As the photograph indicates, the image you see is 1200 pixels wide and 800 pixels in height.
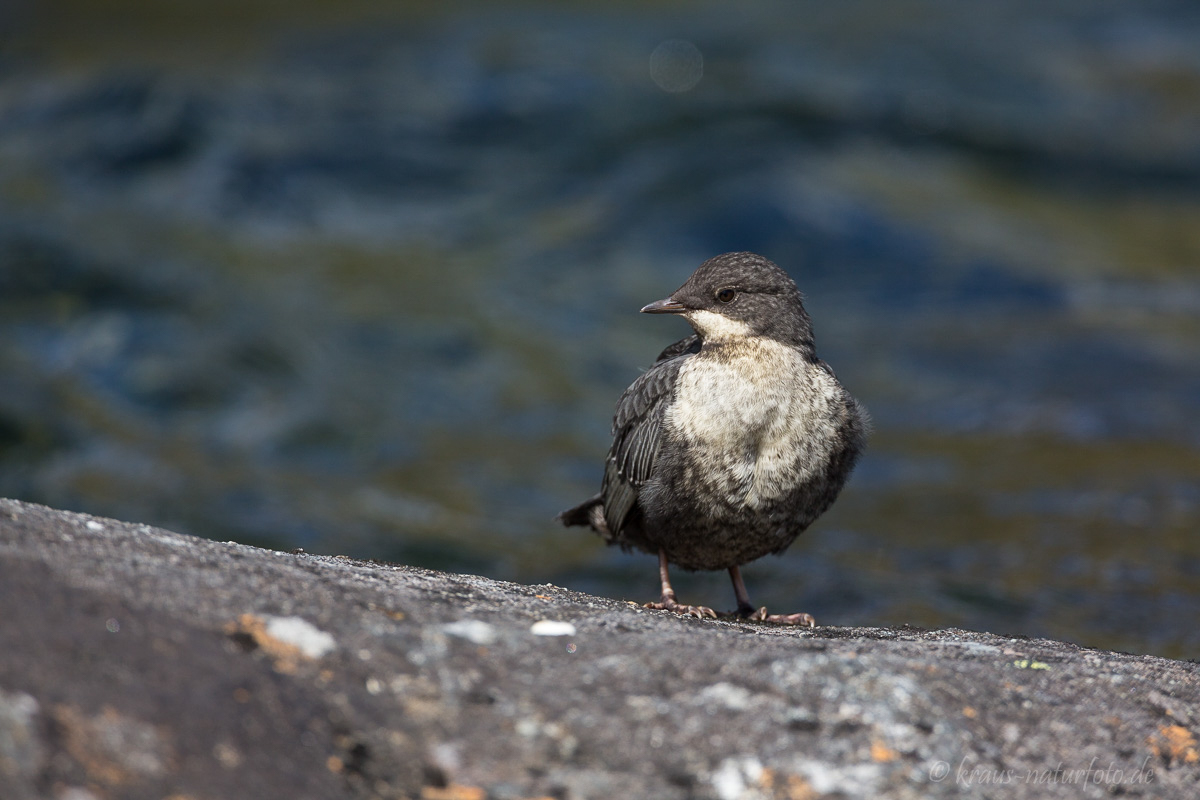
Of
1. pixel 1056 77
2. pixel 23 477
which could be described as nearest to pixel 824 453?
→ pixel 23 477

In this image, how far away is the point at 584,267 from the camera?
1386 cm

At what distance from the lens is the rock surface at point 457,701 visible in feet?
8.29

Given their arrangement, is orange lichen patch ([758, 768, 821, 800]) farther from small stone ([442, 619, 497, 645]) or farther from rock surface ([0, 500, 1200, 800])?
small stone ([442, 619, 497, 645])

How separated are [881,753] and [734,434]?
6.31 feet

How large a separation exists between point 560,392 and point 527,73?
6.41 metres

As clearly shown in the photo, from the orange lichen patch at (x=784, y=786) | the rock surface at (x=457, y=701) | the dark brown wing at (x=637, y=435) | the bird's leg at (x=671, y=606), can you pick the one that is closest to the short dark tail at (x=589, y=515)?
the dark brown wing at (x=637, y=435)

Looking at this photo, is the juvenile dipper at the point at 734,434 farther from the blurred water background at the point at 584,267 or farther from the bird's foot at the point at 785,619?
the blurred water background at the point at 584,267

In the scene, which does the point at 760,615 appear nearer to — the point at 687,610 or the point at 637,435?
the point at 687,610

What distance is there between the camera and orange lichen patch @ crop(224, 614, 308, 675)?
111 inches

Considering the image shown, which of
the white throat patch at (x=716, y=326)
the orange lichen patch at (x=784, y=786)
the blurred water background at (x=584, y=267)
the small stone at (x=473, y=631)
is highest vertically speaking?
the blurred water background at (x=584, y=267)

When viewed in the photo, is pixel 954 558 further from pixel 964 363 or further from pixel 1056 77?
pixel 1056 77

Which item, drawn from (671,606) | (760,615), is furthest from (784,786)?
(760,615)

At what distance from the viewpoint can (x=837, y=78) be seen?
16609 mm

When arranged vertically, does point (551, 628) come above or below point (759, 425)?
Result: below
